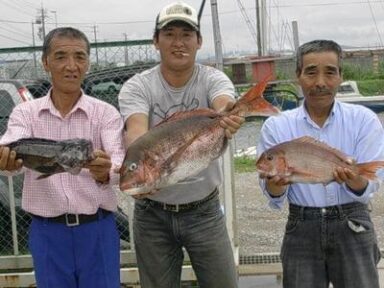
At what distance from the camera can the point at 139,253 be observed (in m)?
4.05

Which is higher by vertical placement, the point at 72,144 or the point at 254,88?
the point at 254,88

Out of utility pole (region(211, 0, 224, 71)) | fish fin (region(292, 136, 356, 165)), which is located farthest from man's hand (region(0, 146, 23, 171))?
utility pole (region(211, 0, 224, 71))

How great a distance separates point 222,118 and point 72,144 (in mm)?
849

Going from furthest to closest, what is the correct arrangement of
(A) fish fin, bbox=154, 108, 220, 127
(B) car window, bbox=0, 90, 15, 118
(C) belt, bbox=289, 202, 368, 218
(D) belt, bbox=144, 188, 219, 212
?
1. (B) car window, bbox=0, 90, 15, 118
2. (D) belt, bbox=144, 188, 219, 212
3. (C) belt, bbox=289, 202, 368, 218
4. (A) fish fin, bbox=154, 108, 220, 127

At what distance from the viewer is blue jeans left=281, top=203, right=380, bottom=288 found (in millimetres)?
3486

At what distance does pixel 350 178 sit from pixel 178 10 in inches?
59.0

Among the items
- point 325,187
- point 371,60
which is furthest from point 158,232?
point 371,60

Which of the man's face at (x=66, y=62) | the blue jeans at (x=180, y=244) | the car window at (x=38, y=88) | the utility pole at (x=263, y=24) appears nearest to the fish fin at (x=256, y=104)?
the blue jeans at (x=180, y=244)

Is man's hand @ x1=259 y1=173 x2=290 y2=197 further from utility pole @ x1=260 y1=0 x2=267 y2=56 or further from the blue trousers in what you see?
utility pole @ x1=260 y1=0 x2=267 y2=56

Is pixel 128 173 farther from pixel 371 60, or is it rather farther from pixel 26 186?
pixel 371 60

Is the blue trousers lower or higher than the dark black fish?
lower

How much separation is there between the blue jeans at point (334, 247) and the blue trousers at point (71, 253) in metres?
1.16

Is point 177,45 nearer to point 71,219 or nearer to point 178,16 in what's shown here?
point 178,16

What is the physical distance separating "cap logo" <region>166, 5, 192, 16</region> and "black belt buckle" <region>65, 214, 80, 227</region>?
1.41 meters
